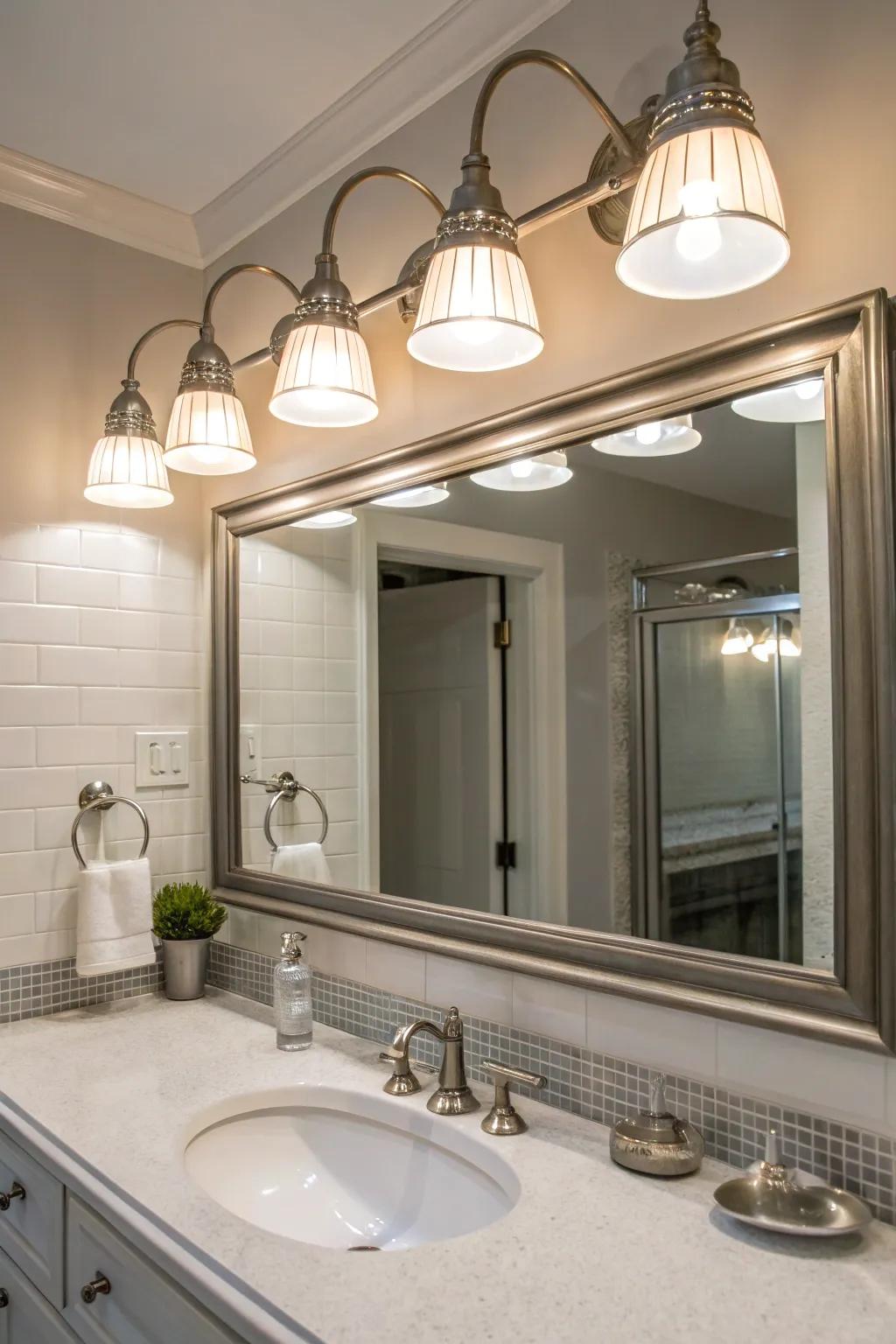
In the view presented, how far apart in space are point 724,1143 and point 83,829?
1341 millimetres

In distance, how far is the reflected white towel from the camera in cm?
188

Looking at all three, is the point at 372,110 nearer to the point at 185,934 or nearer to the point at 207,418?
the point at 207,418

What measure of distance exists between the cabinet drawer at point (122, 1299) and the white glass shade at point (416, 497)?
112 centimetres

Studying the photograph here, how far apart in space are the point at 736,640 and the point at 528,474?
434mm

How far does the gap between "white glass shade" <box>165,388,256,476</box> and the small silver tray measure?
4.47ft

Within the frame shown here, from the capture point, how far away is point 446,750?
1.63 meters

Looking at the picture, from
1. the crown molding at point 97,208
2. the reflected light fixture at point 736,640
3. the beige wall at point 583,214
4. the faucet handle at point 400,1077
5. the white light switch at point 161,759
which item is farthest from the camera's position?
the white light switch at point 161,759

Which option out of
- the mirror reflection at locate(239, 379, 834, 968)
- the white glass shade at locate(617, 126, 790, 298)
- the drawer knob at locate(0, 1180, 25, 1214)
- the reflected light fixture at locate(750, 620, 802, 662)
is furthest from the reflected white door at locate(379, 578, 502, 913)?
the drawer knob at locate(0, 1180, 25, 1214)

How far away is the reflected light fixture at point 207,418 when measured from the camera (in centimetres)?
175

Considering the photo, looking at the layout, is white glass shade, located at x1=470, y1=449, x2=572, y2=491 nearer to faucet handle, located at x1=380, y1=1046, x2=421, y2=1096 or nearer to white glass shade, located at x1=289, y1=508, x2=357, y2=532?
white glass shade, located at x1=289, y1=508, x2=357, y2=532

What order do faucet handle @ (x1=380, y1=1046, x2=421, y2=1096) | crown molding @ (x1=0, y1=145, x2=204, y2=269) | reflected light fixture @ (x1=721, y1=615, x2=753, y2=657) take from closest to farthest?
reflected light fixture @ (x1=721, y1=615, x2=753, y2=657) → faucet handle @ (x1=380, y1=1046, x2=421, y2=1096) → crown molding @ (x1=0, y1=145, x2=204, y2=269)

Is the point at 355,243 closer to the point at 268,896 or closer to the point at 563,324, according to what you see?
the point at 563,324

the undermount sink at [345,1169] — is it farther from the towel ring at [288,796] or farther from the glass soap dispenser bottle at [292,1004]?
the towel ring at [288,796]

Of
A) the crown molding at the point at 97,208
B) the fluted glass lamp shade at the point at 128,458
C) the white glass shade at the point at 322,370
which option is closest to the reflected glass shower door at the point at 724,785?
the white glass shade at the point at 322,370
